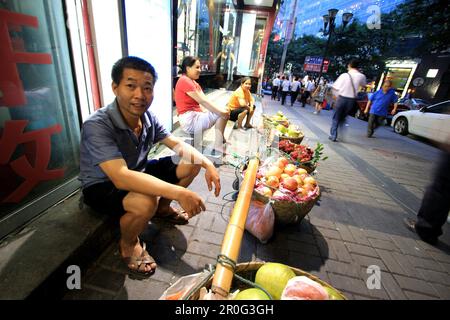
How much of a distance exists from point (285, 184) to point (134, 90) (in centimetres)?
175

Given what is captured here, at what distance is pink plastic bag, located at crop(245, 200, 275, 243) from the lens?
2320mm

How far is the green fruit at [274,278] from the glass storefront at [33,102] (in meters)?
2.06

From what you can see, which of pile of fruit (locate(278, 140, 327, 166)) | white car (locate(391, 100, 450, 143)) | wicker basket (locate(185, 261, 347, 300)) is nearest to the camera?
wicker basket (locate(185, 261, 347, 300))

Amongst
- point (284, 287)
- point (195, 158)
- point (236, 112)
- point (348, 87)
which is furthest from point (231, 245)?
point (348, 87)

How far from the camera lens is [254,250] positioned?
236 centimetres

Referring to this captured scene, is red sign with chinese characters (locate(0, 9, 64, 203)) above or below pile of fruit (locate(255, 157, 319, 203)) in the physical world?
above

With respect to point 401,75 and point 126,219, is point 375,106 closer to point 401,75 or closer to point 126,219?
point 126,219

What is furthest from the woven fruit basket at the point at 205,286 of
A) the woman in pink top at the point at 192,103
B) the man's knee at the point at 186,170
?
the woman in pink top at the point at 192,103

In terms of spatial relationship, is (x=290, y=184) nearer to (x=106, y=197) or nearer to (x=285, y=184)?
(x=285, y=184)

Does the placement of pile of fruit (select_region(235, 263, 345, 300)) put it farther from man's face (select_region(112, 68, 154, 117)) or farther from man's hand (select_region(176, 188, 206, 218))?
man's face (select_region(112, 68, 154, 117))

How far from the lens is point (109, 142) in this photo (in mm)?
1697

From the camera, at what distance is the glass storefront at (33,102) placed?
1.81 m

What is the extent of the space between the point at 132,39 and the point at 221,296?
10.8 feet

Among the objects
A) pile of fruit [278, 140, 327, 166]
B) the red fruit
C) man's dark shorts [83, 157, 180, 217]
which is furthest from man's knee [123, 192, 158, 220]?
pile of fruit [278, 140, 327, 166]
